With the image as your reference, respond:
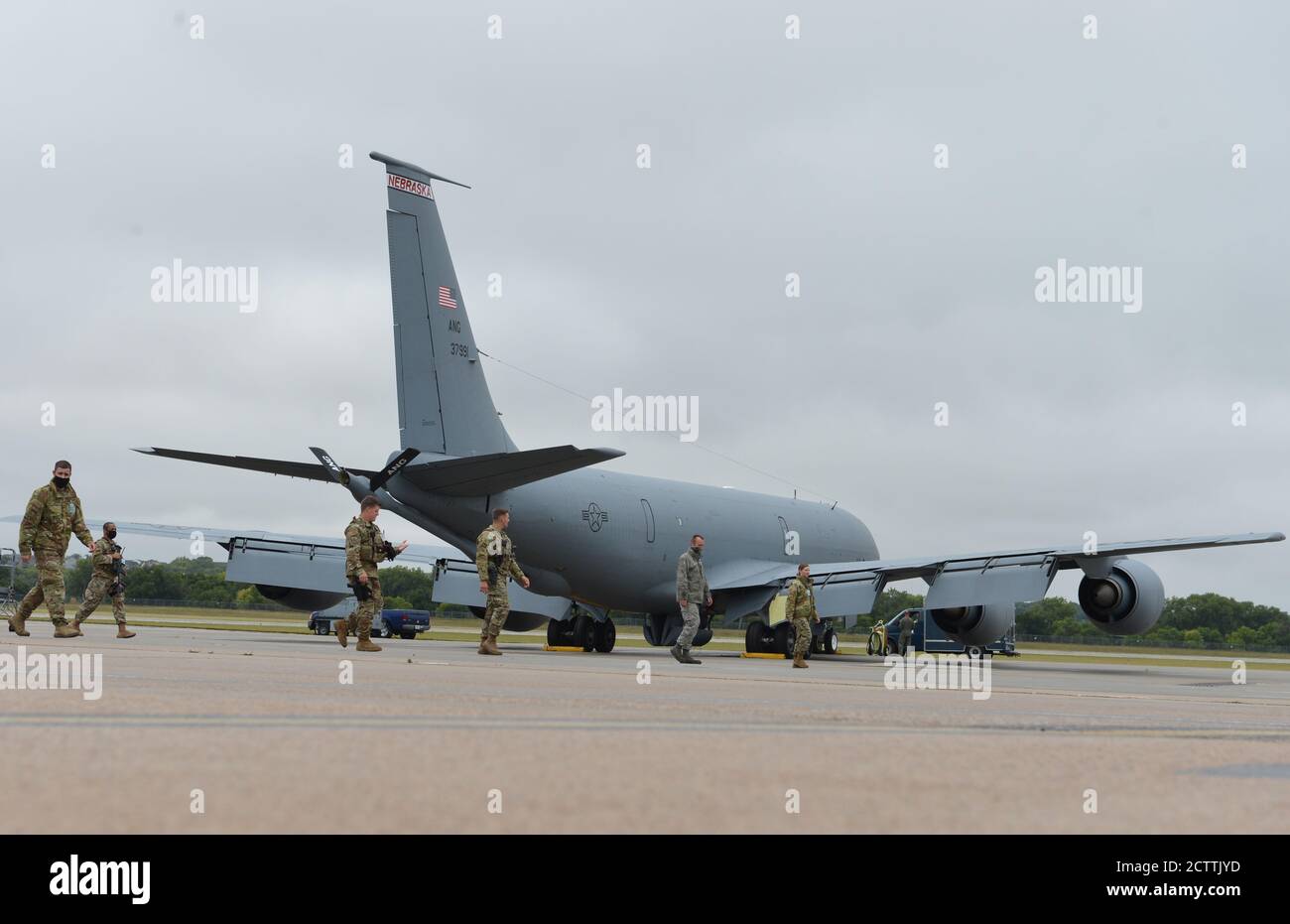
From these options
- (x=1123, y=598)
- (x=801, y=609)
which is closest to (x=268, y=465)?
(x=801, y=609)

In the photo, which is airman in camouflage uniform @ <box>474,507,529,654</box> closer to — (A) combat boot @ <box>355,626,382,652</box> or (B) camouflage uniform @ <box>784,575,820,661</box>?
(A) combat boot @ <box>355,626,382,652</box>

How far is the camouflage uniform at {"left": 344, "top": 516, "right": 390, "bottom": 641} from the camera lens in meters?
16.1

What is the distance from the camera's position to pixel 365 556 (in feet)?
52.9

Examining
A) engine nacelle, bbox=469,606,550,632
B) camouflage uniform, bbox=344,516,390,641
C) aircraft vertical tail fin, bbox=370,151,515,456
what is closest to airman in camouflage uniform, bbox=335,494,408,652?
camouflage uniform, bbox=344,516,390,641

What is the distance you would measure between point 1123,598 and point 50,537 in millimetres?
17914

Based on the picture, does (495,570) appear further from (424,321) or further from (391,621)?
(391,621)

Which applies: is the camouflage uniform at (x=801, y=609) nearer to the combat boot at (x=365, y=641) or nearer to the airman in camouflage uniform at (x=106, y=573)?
the combat boot at (x=365, y=641)

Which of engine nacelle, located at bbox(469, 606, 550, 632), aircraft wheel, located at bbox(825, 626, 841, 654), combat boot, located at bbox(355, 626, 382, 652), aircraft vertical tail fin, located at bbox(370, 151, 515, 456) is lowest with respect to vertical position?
aircraft wheel, located at bbox(825, 626, 841, 654)

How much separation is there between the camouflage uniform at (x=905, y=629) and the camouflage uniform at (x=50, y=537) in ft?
101

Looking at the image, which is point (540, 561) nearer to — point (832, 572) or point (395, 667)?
point (832, 572)

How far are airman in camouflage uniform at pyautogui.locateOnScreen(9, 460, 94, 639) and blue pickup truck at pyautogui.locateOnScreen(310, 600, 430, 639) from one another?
1236 inches

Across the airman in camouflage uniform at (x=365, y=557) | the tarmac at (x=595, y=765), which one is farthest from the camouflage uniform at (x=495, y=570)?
the tarmac at (x=595, y=765)
